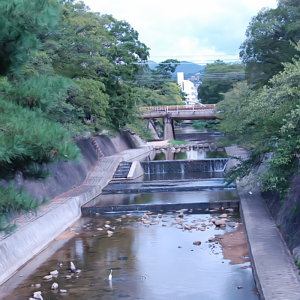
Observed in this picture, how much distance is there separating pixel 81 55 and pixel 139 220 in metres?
9.60

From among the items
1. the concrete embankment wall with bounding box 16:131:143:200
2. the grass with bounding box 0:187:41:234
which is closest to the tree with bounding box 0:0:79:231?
the grass with bounding box 0:187:41:234

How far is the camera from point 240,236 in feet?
45.2

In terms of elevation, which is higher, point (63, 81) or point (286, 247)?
point (63, 81)

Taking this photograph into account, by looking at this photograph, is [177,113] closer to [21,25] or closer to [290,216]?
[290,216]

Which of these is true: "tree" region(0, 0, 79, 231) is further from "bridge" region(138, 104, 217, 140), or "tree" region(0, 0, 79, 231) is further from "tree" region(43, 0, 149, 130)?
"bridge" region(138, 104, 217, 140)

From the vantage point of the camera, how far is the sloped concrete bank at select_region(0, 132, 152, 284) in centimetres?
1125

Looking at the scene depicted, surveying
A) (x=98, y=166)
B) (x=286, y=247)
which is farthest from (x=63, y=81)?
(x=98, y=166)

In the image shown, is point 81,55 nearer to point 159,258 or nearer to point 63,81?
point 159,258

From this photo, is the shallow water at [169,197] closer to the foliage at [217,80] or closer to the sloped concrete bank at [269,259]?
the sloped concrete bank at [269,259]

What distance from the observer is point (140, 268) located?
1144cm

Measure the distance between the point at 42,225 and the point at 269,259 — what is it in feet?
24.6

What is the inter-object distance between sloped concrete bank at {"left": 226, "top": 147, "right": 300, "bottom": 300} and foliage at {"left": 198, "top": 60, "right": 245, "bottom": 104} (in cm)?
6129

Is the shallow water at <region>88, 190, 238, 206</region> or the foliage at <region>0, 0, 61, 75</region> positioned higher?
the foliage at <region>0, 0, 61, 75</region>

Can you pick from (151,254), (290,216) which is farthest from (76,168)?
(290,216)
